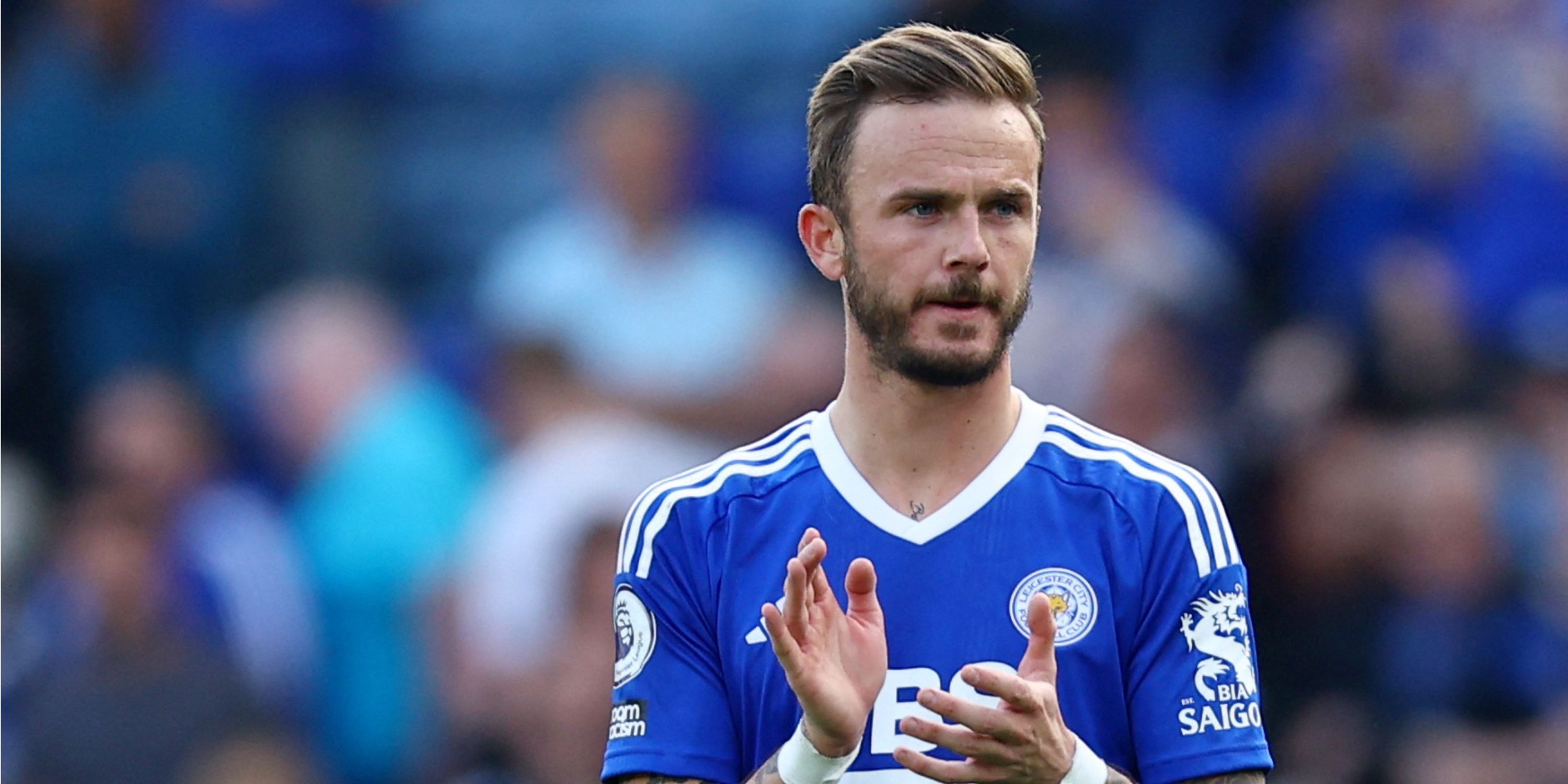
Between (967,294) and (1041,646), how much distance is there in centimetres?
70

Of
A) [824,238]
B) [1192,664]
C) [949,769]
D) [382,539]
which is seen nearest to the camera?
[949,769]

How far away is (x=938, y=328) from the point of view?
4.18 m

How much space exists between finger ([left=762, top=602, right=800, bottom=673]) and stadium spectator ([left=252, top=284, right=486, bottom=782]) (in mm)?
5491

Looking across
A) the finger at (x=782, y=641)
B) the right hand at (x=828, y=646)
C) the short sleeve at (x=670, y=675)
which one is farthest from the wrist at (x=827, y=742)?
the short sleeve at (x=670, y=675)

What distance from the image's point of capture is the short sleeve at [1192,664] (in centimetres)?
401

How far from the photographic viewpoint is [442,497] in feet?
30.9

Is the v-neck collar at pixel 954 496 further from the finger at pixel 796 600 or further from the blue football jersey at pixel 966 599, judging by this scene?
the finger at pixel 796 600

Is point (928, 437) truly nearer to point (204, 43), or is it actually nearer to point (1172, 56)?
point (1172, 56)

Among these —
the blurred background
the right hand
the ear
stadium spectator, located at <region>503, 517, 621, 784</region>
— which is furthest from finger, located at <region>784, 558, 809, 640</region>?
the blurred background

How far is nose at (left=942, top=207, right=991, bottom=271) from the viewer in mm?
4102

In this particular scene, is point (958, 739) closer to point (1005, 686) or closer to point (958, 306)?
point (1005, 686)

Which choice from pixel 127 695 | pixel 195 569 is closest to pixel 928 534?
pixel 127 695

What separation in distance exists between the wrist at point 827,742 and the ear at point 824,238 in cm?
96

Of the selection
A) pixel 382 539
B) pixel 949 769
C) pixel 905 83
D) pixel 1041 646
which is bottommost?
pixel 949 769
